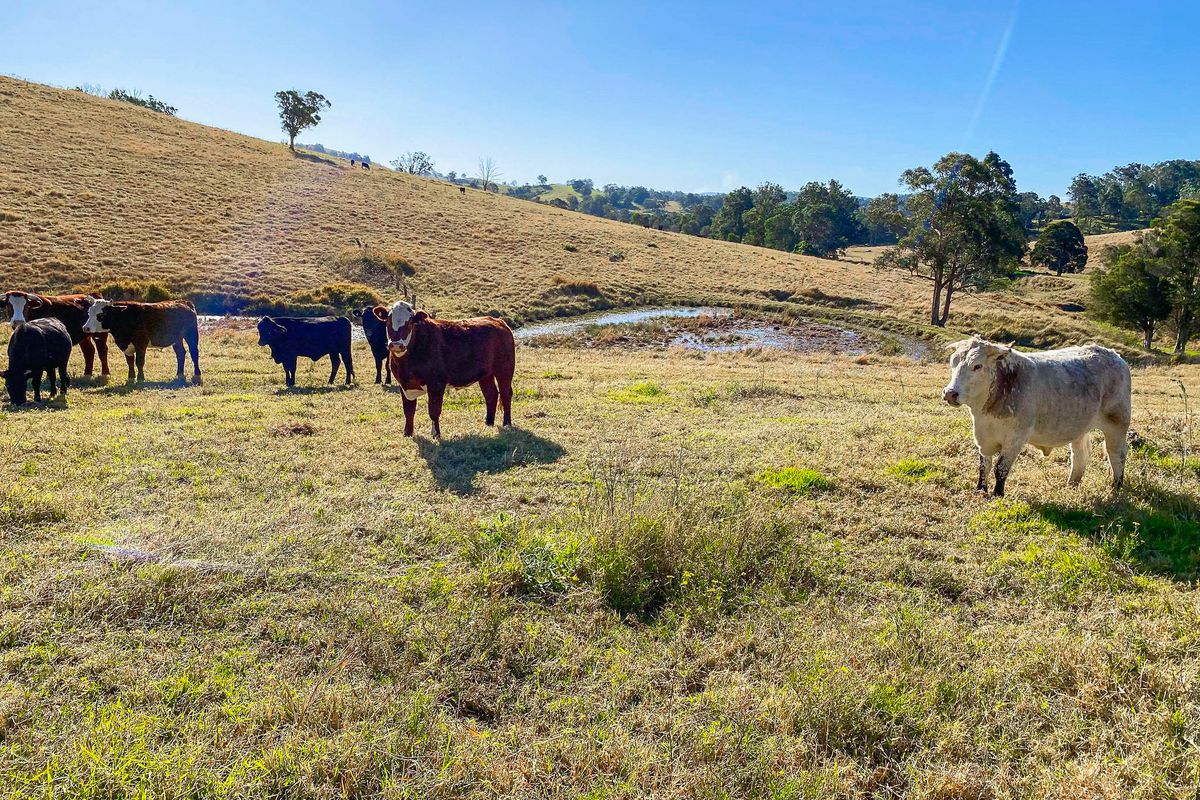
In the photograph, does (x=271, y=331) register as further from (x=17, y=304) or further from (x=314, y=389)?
(x=17, y=304)

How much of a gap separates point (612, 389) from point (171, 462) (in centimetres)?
900

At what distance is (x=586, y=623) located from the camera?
4.62 meters

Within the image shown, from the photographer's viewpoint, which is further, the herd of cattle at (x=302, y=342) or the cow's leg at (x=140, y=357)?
the cow's leg at (x=140, y=357)

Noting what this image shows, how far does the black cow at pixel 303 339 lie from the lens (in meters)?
14.7

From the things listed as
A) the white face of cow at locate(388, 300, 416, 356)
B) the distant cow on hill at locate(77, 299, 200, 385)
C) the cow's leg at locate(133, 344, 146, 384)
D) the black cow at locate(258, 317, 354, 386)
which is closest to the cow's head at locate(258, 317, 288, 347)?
the black cow at locate(258, 317, 354, 386)

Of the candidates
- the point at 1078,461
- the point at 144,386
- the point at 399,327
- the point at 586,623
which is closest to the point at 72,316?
the point at 144,386

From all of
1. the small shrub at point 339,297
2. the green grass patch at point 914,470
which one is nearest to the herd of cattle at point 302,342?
the green grass patch at point 914,470

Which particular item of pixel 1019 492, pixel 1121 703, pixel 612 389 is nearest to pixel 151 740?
pixel 1121 703

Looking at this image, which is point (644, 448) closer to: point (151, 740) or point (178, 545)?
point (178, 545)

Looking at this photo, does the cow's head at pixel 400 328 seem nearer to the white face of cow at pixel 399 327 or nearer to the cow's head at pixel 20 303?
the white face of cow at pixel 399 327

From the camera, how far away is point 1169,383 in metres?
19.3

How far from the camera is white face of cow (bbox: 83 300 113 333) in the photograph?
13477 millimetres

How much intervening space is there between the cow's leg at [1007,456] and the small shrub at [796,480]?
1.79m

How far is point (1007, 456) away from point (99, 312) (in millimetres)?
16864
